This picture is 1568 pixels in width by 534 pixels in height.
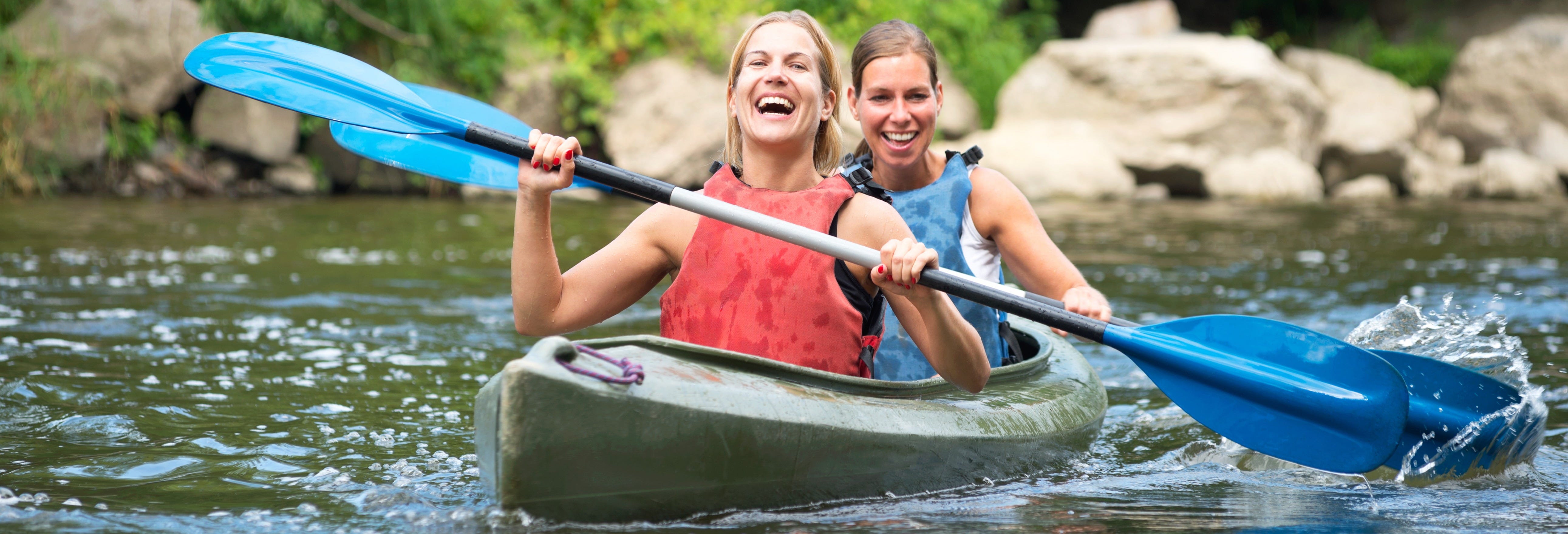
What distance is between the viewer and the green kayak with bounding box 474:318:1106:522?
1890mm

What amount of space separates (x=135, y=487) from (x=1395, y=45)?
58.8ft

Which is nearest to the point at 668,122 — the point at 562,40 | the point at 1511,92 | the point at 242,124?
Result: the point at 562,40

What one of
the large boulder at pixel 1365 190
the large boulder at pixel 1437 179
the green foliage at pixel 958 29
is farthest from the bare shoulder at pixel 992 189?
the large boulder at pixel 1437 179

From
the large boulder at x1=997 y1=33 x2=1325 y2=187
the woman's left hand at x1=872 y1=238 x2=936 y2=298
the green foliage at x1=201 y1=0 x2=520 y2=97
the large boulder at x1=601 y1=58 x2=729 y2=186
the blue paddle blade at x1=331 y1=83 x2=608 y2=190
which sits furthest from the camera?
the large boulder at x1=997 y1=33 x2=1325 y2=187

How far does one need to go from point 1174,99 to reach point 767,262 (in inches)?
434

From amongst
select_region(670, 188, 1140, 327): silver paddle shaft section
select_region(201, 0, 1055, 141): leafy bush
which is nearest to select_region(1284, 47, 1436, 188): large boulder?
select_region(201, 0, 1055, 141): leafy bush

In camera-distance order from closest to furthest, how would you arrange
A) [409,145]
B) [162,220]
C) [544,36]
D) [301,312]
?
1. [409,145]
2. [301,312]
3. [162,220]
4. [544,36]

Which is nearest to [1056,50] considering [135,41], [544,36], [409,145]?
[544,36]

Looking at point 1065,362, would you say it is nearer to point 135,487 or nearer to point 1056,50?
point 135,487

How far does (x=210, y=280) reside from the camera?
5.43 meters

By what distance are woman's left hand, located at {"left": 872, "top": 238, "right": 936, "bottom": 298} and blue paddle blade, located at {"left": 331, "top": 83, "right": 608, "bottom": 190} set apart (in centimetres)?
75

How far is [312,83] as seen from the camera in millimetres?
2727

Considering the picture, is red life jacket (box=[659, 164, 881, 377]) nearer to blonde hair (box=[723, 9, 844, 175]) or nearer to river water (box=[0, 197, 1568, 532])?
blonde hair (box=[723, 9, 844, 175])

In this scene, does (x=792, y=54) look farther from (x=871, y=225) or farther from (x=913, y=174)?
(x=913, y=174)
